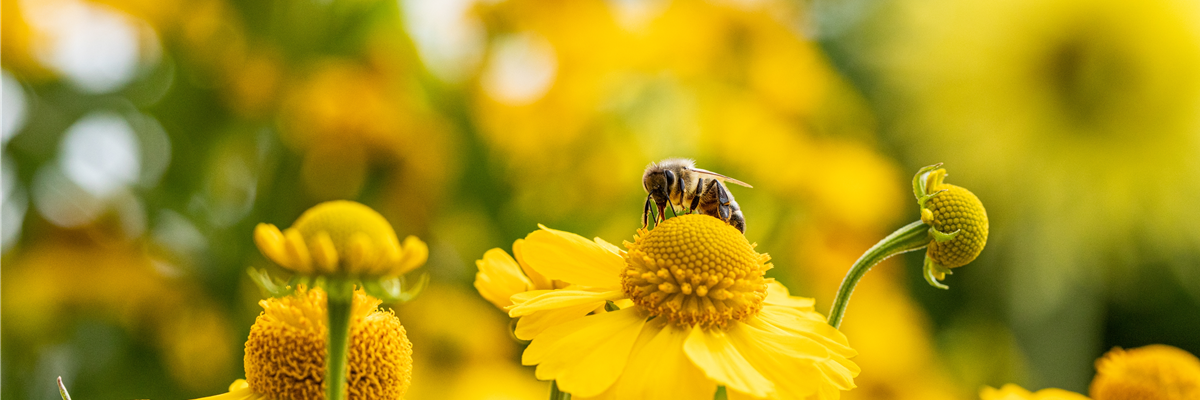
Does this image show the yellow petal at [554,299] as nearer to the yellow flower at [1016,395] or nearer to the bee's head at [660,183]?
the bee's head at [660,183]

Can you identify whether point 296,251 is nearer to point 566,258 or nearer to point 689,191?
point 566,258

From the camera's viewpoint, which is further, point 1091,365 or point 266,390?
point 1091,365

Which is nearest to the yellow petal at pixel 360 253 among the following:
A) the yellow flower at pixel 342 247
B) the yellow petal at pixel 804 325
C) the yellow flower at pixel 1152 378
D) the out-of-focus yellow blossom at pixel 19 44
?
the yellow flower at pixel 342 247

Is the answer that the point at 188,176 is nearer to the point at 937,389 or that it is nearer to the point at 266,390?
the point at 266,390

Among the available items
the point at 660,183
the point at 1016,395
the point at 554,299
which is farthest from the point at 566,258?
the point at 1016,395

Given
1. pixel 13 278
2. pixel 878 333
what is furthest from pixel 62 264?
pixel 878 333

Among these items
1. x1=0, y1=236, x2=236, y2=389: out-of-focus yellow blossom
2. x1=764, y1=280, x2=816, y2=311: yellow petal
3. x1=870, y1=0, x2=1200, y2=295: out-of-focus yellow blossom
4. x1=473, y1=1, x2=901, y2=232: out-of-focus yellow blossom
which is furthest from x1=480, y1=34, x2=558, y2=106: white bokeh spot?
x1=870, y1=0, x2=1200, y2=295: out-of-focus yellow blossom

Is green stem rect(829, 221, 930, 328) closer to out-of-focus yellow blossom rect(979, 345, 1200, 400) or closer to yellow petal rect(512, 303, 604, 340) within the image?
yellow petal rect(512, 303, 604, 340)
